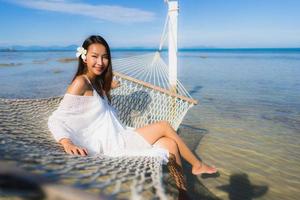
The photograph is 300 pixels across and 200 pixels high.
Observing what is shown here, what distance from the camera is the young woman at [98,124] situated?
219 cm

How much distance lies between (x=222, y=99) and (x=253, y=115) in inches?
64.5

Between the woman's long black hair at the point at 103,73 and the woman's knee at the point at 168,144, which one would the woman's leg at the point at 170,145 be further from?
the woman's long black hair at the point at 103,73

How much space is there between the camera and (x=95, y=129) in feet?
7.56

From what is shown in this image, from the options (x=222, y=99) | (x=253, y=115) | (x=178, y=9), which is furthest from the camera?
(x=222, y=99)

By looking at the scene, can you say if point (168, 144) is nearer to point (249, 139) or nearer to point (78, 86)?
point (78, 86)

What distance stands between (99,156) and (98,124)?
1.90 ft

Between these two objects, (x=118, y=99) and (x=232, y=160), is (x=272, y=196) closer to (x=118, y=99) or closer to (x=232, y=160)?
(x=232, y=160)

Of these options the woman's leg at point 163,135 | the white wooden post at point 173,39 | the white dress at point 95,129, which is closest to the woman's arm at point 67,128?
the white dress at point 95,129

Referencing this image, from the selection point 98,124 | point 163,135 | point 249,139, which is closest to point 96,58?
point 98,124

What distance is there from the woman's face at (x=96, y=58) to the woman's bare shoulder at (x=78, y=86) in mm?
125

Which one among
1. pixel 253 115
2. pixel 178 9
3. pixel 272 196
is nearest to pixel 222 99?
pixel 253 115

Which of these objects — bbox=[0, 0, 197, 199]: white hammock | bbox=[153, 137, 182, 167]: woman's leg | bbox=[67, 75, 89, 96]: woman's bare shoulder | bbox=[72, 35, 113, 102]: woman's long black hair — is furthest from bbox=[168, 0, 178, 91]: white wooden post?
bbox=[67, 75, 89, 96]: woman's bare shoulder

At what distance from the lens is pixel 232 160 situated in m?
3.31

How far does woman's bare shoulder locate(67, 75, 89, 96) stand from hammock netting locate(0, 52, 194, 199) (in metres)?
0.34
